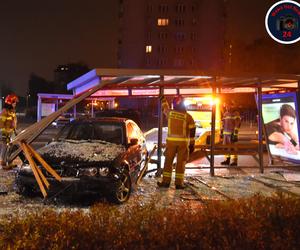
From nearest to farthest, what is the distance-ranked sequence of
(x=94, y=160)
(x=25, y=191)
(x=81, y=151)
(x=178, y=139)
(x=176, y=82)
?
1. (x=94, y=160)
2. (x=25, y=191)
3. (x=81, y=151)
4. (x=178, y=139)
5. (x=176, y=82)

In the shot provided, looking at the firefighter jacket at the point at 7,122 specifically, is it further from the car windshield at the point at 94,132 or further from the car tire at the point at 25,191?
the car tire at the point at 25,191

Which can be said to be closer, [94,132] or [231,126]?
[94,132]

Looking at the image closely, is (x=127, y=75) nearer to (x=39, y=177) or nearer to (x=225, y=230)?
(x=39, y=177)

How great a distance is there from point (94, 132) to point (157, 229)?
18.0 feet

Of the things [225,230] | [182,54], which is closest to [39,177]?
[225,230]

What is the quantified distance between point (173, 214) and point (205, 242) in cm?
66

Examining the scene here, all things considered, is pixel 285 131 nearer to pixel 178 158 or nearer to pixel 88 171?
pixel 178 158

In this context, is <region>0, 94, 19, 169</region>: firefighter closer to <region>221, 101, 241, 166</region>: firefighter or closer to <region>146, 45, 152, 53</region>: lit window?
<region>221, 101, 241, 166</region>: firefighter

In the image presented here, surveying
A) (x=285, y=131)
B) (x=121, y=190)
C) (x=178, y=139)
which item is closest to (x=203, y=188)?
(x=178, y=139)

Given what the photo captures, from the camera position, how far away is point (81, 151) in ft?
27.9

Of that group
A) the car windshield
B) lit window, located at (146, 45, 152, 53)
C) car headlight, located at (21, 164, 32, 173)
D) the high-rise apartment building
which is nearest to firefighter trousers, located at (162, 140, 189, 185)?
the car windshield

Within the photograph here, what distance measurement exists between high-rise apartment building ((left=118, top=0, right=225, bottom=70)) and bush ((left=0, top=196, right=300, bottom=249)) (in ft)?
256

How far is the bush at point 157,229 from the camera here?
4102mm

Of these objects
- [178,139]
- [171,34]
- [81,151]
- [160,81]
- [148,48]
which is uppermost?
[171,34]
